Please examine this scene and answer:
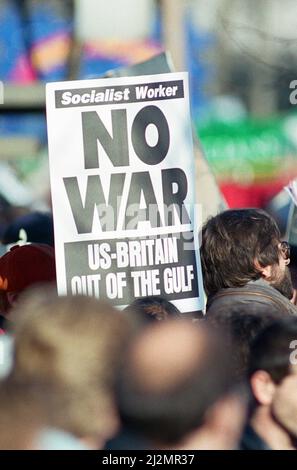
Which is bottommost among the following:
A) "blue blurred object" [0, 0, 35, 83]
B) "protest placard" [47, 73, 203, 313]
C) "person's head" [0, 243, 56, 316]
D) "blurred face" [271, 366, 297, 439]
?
"blurred face" [271, 366, 297, 439]

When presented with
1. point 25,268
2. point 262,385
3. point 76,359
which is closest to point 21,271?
point 25,268

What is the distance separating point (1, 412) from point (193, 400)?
386mm

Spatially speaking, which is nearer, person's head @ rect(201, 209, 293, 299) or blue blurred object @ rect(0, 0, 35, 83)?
person's head @ rect(201, 209, 293, 299)

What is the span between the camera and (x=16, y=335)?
2.45m

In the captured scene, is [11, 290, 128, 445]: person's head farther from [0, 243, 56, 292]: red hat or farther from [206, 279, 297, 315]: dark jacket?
[0, 243, 56, 292]: red hat

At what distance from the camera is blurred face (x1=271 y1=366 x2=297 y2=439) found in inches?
119

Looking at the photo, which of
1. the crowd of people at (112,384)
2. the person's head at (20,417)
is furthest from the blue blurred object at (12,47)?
the person's head at (20,417)

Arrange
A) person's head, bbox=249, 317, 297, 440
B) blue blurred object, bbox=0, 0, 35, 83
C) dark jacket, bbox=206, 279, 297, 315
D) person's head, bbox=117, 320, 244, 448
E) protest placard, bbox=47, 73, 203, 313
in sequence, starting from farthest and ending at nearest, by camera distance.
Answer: blue blurred object, bbox=0, 0, 35, 83, protest placard, bbox=47, 73, 203, 313, dark jacket, bbox=206, 279, 297, 315, person's head, bbox=249, 317, 297, 440, person's head, bbox=117, 320, 244, 448

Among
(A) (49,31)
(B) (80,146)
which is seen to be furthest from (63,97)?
(A) (49,31)

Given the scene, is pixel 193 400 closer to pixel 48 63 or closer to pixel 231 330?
pixel 231 330

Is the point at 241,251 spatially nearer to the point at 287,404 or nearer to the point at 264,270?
the point at 264,270

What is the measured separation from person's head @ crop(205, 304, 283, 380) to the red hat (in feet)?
3.42

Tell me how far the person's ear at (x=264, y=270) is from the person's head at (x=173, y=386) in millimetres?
1432

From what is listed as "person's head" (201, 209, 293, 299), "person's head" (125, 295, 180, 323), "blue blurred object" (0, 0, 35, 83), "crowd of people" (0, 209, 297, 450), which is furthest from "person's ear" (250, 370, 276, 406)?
"blue blurred object" (0, 0, 35, 83)
